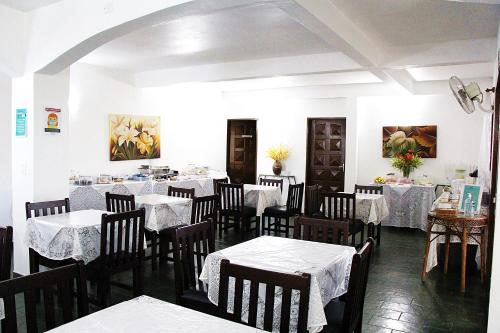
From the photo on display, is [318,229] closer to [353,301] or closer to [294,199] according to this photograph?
[353,301]

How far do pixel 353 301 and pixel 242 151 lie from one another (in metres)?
7.70

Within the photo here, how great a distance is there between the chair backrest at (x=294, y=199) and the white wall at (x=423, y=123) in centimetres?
249

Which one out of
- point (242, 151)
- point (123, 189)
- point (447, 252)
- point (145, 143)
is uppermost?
point (145, 143)

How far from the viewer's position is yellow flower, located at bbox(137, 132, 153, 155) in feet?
25.7

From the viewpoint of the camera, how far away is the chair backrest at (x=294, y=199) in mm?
6441

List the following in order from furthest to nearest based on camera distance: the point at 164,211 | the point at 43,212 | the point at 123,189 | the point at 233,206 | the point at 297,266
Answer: the point at 123,189
the point at 233,206
the point at 164,211
the point at 43,212
the point at 297,266

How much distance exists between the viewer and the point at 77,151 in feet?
22.4

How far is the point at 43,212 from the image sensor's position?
13.4ft

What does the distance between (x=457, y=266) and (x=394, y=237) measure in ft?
5.93

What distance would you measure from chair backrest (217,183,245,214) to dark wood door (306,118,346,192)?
3.00 meters

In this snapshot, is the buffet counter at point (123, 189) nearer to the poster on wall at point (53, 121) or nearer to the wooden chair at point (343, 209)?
the poster on wall at point (53, 121)

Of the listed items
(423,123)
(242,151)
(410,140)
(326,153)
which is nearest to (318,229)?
(410,140)

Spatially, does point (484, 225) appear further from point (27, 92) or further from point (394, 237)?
point (27, 92)

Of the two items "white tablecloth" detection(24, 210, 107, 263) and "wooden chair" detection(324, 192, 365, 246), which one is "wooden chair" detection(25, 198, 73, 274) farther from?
"wooden chair" detection(324, 192, 365, 246)
